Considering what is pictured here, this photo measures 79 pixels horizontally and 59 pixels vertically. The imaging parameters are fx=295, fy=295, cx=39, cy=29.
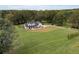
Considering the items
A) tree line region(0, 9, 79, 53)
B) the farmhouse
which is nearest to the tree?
tree line region(0, 9, 79, 53)

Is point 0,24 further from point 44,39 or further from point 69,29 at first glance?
point 69,29

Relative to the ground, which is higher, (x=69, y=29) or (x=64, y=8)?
(x=64, y=8)

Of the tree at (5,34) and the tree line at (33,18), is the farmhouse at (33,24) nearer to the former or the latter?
the tree line at (33,18)

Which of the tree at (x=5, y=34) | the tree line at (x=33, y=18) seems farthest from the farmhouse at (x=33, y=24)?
the tree at (x=5, y=34)

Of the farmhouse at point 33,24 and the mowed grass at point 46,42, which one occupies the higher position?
the farmhouse at point 33,24

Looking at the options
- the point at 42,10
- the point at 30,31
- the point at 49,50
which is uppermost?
the point at 42,10
